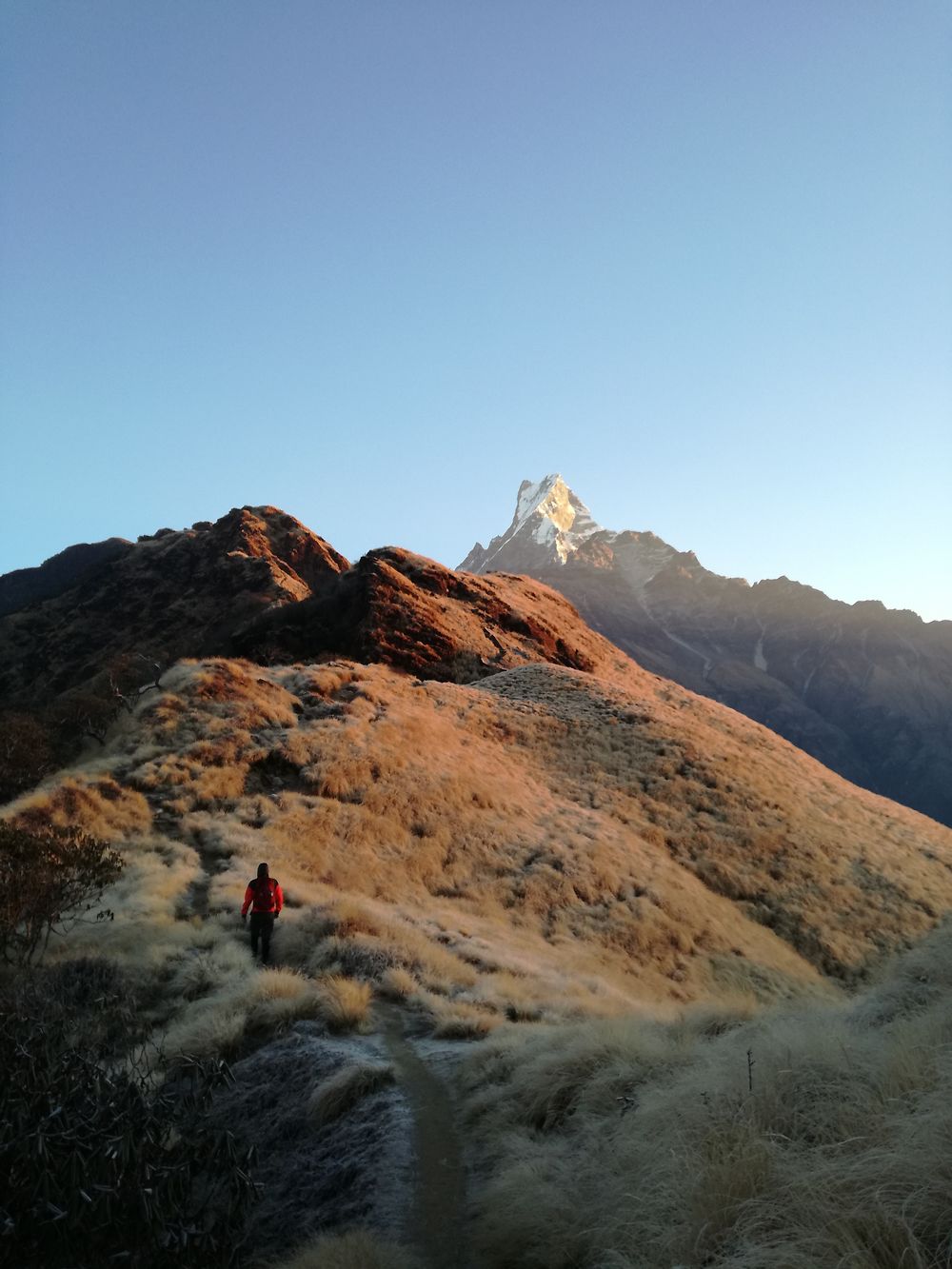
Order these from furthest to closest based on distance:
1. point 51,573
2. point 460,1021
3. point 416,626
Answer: point 51,573 → point 416,626 → point 460,1021

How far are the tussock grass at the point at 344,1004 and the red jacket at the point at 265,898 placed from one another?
237 cm

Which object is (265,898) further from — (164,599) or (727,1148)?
(164,599)

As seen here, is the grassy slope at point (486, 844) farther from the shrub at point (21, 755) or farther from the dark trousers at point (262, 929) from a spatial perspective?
the shrub at point (21, 755)

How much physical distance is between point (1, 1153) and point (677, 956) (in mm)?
16982

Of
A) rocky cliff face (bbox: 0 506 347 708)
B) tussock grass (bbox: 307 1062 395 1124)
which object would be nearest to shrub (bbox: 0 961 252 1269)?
tussock grass (bbox: 307 1062 395 1124)

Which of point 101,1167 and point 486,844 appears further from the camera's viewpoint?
point 486,844

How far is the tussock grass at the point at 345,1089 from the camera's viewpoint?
6.77 m

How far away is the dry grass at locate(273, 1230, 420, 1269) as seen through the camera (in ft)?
14.7

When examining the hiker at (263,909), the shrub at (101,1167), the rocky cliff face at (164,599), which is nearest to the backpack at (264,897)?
the hiker at (263,909)

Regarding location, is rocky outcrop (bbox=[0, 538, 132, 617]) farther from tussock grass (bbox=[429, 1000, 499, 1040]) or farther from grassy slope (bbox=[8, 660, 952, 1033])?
tussock grass (bbox=[429, 1000, 499, 1040])

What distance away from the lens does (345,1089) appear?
6.97 m

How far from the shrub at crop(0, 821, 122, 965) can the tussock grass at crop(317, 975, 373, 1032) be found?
391cm

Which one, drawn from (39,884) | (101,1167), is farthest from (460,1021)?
(39,884)

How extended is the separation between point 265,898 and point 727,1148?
29.6 feet
